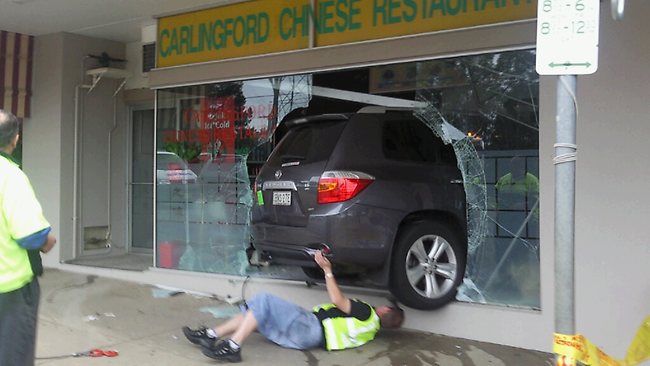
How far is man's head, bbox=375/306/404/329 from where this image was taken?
5.59 metres

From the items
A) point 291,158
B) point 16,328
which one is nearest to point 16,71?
point 291,158

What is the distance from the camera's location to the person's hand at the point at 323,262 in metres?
5.37

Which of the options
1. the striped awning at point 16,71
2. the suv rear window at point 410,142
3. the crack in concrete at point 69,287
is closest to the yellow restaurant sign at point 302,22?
the suv rear window at point 410,142

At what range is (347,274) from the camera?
598 centimetres

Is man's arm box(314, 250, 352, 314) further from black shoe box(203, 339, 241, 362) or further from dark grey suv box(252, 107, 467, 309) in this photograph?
black shoe box(203, 339, 241, 362)

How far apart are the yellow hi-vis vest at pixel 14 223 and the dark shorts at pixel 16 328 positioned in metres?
0.06

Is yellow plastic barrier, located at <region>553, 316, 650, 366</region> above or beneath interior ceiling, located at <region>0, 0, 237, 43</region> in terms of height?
beneath

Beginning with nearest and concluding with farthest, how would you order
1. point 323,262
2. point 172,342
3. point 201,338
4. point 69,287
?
point 201,338 < point 323,262 < point 172,342 < point 69,287

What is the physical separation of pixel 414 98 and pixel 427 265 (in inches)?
70.3

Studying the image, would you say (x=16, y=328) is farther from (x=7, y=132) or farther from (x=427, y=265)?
(x=427, y=265)

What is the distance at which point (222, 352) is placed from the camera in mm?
5051

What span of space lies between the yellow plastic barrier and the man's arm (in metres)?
2.20

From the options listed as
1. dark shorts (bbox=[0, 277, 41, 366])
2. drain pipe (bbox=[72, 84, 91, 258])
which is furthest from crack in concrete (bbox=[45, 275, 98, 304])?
dark shorts (bbox=[0, 277, 41, 366])

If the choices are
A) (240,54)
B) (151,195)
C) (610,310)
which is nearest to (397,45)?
(240,54)
